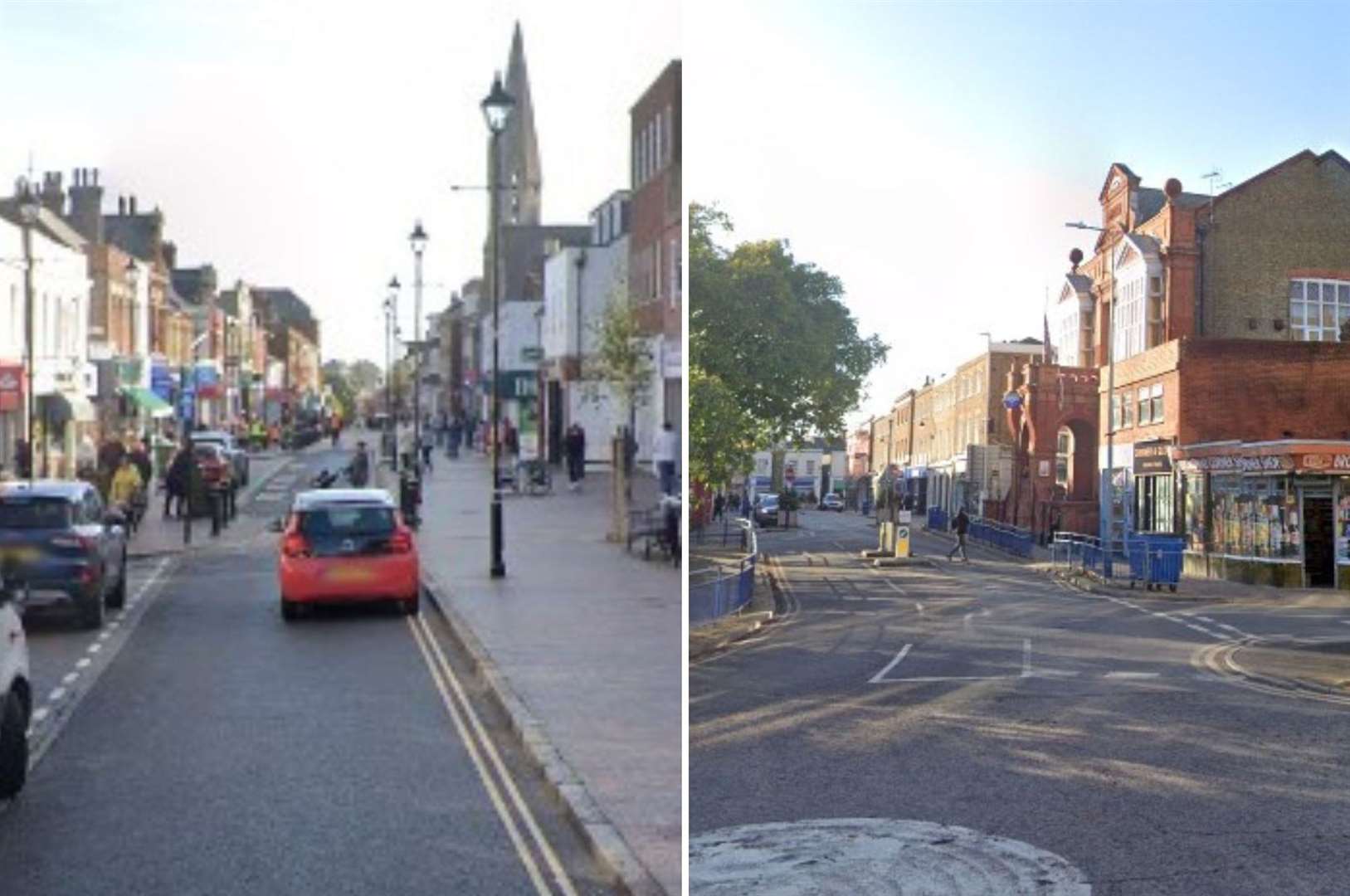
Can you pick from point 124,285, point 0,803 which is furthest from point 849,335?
point 124,285

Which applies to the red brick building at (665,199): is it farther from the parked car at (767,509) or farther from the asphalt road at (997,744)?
the asphalt road at (997,744)

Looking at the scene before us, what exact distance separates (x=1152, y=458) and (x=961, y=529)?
2.08 feet

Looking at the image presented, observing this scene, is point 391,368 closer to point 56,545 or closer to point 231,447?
point 231,447

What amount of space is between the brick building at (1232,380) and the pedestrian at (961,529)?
476 mm

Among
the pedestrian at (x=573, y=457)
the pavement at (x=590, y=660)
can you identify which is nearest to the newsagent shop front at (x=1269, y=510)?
the pavement at (x=590, y=660)

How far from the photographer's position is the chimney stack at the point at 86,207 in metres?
11.7

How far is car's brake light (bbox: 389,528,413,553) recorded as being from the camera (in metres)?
15.0

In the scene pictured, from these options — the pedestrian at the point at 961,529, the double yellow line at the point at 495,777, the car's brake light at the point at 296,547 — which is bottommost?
the double yellow line at the point at 495,777

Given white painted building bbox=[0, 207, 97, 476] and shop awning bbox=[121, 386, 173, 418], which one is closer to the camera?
white painted building bbox=[0, 207, 97, 476]

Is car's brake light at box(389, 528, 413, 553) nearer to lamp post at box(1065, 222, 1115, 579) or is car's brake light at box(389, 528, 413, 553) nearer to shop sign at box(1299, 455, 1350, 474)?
lamp post at box(1065, 222, 1115, 579)

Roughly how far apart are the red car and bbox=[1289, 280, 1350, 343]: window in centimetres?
1169

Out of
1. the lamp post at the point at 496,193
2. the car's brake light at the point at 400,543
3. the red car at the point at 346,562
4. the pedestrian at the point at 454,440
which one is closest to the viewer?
the red car at the point at 346,562

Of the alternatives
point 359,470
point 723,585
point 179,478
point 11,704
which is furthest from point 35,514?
point 359,470

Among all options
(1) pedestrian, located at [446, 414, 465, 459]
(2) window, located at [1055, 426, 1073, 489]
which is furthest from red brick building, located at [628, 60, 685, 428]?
(1) pedestrian, located at [446, 414, 465, 459]
